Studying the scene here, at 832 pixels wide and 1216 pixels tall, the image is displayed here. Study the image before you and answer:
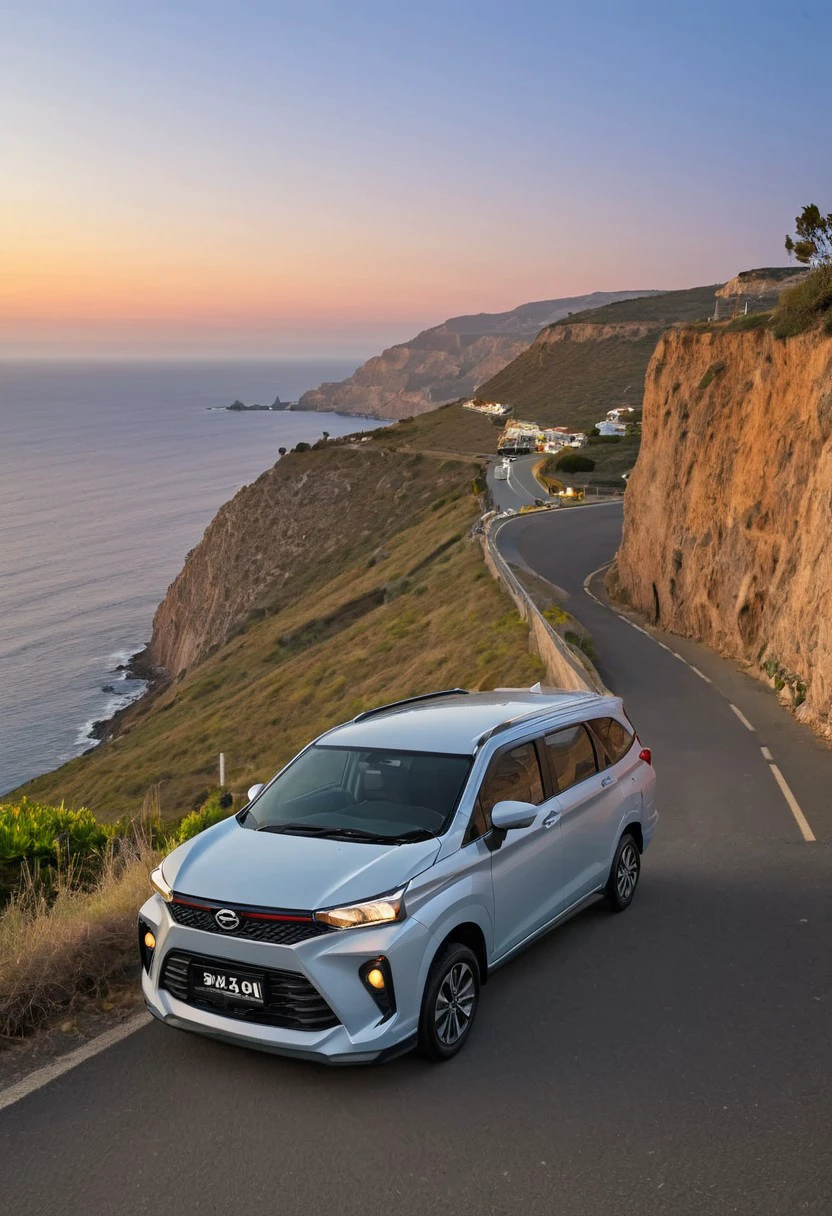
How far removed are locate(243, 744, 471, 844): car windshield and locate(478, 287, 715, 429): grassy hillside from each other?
329 ft

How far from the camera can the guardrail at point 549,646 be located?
55.1 feet

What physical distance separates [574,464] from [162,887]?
66.5m

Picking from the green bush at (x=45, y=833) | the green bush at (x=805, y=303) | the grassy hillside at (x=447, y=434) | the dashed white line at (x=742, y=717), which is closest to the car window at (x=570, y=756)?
the green bush at (x=45, y=833)

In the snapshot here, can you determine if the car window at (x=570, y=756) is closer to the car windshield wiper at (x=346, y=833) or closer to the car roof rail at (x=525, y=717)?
the car roof rail at (x=525, y=717)

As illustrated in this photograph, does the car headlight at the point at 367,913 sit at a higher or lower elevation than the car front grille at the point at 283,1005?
higher

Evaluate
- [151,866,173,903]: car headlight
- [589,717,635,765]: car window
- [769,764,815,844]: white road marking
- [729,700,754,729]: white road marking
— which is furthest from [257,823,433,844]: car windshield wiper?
[729,700,754,729]: white road marking

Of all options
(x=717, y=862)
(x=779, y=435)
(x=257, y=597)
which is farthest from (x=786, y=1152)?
(x=257, y=597)

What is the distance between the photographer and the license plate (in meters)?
5.55

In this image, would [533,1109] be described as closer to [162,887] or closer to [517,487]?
[162,887]

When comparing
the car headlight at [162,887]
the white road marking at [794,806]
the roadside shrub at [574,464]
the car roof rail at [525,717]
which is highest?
the car roof rail at [525,717]

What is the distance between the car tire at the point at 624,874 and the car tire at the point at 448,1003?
2.39 metres

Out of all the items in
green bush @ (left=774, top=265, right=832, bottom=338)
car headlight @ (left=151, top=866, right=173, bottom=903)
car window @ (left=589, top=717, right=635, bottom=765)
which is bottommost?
car window @ (left=589, top=717, right=635, bottom=765)

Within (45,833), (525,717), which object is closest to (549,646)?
(45,833)

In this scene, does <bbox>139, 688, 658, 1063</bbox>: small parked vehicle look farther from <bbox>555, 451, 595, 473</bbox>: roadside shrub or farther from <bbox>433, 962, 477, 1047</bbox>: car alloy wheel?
<bbox>555, 451, 595, 473</bbox>: roadside shrub
